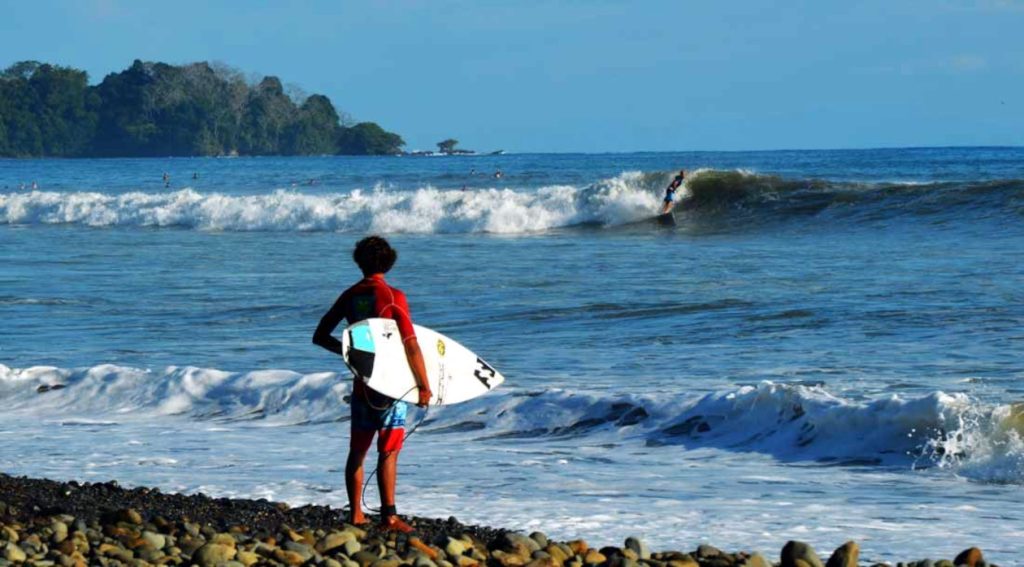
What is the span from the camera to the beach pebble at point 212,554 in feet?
19.2

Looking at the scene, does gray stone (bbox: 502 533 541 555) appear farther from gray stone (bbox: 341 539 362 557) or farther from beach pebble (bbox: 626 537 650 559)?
gray stone (bbox: 341 539 362 557)

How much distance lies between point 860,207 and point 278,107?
138831mm

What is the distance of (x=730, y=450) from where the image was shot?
9.56m

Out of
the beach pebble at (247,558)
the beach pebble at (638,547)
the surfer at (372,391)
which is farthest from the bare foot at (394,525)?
the beach pebble at (638,547)

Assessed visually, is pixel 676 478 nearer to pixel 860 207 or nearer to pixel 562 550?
pixel 562 550

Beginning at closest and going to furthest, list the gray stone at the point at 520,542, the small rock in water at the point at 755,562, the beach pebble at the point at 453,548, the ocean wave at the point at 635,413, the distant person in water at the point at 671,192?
1. the small rock in water at the point at 755,562
2. the beach pebble at the point at 453,548
3. the gray stone at the point at 520,542
4. the ocean wave at the point at 635,413
5. the distant person in water at the point at 671,192

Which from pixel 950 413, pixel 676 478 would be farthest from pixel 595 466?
pixel 950 413

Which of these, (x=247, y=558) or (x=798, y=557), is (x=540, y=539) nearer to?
(x=798, y=557)

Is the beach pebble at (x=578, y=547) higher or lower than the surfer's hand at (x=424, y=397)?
lower

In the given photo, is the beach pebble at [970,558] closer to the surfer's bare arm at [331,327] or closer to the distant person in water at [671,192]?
the surfer's bare arm at [331,327]

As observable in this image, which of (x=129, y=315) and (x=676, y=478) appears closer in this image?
(x=676, y=478)

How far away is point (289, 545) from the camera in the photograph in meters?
6.16

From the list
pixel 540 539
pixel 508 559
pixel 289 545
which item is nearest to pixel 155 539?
pixel 289 545

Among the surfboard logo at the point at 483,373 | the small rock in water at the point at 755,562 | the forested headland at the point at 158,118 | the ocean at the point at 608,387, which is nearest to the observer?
the small rock in water at the point at 755,562
